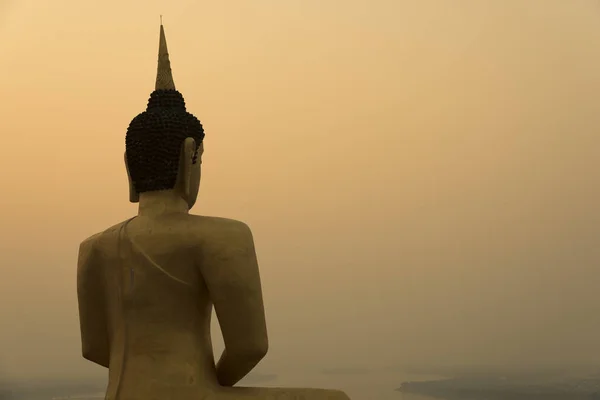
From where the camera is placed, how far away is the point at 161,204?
3119 mm

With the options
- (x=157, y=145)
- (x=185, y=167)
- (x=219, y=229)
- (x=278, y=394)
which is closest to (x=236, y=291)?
(x=219, y=229)

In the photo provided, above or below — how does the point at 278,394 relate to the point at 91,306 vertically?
below

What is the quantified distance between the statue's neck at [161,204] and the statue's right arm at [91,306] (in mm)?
289

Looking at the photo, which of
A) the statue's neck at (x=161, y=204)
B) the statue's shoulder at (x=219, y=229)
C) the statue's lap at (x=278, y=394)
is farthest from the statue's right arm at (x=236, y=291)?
the statue's neck at (x=161, y=204)

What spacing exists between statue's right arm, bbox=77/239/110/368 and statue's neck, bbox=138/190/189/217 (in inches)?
11.4

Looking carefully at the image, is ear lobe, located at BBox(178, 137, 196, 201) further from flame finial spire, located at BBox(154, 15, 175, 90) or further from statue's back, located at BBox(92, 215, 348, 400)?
flame finial spire, located at BBox(154, 15, 175, 90)

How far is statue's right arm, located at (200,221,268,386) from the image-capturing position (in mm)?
2914

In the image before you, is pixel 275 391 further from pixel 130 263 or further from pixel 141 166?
pixel 141 166

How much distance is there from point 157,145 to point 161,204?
239mm

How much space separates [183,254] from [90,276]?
50cm

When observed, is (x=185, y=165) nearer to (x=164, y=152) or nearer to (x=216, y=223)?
(x=164, y=152)

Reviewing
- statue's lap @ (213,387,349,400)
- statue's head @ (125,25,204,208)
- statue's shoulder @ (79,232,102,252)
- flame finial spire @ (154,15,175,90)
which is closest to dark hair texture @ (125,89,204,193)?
statue's head @ (125,25,204,208)

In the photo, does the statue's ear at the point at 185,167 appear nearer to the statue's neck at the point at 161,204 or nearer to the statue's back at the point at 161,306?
the statue's neck at the point at 161,204

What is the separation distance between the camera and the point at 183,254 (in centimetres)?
298
